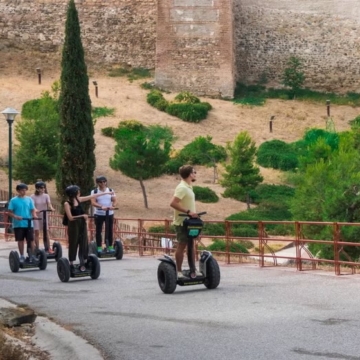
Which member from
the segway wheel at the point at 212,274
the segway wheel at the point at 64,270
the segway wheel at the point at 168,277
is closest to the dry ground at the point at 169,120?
the segway wheel at the point at 64,270

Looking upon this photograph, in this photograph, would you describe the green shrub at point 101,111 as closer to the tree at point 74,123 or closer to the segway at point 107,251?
the tree at point 74,123

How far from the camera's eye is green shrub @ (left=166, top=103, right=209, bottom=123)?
156 ft

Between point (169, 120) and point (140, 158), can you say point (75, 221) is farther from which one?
point (169, 120)

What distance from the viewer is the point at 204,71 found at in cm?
5294

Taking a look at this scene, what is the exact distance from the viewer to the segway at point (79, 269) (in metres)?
14.0

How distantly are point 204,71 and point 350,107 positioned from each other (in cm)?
750

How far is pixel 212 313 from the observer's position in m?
10.2

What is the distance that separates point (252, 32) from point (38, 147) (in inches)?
815

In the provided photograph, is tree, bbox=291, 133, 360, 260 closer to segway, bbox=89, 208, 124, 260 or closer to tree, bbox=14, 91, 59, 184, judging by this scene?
segway, bbox=89, 208, 124, 260

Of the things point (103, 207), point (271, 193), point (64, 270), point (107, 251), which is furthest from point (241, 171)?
point (64, 270)

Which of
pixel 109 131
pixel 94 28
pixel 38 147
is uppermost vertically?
pixel 94 28

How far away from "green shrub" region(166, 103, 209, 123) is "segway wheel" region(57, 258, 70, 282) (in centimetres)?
3386

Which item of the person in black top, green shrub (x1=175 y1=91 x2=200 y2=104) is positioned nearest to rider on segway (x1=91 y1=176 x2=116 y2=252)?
the person in black top

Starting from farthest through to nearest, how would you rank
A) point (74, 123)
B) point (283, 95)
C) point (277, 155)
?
1. point (283, 95)
2. point (277, 155)
3. point (74, 123)
